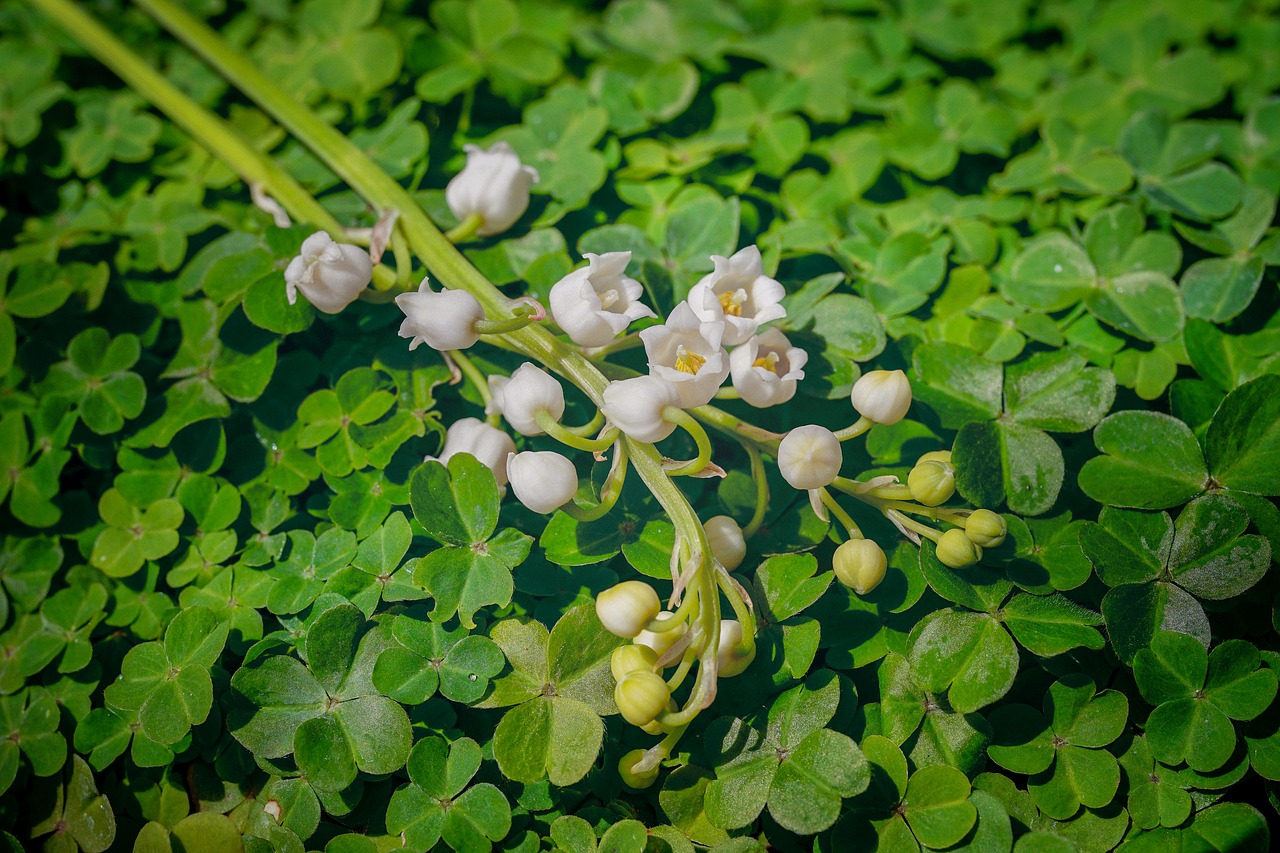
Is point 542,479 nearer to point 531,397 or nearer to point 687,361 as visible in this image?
point 531,397

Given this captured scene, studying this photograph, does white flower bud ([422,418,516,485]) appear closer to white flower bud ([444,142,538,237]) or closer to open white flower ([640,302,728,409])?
open white flower ([640,302,728,409])

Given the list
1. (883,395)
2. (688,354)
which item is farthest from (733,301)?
(883,395)

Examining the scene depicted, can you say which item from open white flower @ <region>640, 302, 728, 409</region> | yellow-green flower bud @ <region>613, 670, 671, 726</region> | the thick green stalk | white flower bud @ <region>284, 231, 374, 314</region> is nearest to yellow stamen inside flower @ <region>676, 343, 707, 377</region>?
open white flower @ <region>640, 302, 728, 409</region>

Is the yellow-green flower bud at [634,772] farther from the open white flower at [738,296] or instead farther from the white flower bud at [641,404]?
the open white flower at [738,296]

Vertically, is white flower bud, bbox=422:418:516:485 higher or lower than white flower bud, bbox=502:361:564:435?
lower

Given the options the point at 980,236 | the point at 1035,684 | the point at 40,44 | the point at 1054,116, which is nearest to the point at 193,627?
the point at 1035,684

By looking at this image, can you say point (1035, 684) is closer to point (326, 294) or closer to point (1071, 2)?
point (326, 294)
